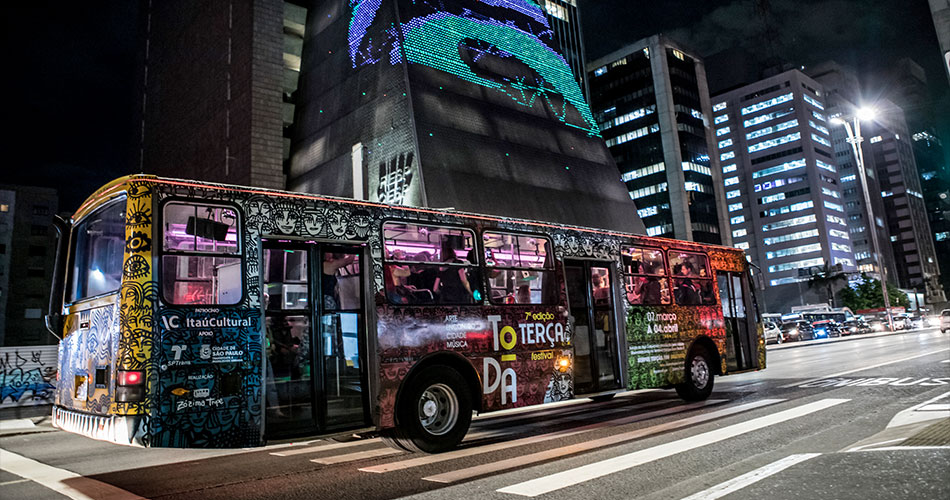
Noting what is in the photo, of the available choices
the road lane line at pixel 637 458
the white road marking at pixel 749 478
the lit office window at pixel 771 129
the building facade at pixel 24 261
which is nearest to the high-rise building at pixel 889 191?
the lit office window at pixel 771 129

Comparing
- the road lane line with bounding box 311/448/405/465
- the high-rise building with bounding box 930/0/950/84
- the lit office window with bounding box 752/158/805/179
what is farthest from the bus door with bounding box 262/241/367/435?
the lit office window with bounding box 752/158/805/179

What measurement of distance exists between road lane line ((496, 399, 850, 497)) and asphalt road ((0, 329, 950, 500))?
19mm

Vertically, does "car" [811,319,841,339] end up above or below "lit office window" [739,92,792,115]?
below

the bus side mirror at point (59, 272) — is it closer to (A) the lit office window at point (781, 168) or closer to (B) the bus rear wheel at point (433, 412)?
(B) the bus rear wheel at point (433, 412)

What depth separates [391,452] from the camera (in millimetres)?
7531

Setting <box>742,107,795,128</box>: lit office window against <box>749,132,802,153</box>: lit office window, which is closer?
<box>749,132,802,153</box>: lit office window

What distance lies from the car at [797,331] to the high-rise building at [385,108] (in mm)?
16936

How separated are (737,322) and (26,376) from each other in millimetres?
22235

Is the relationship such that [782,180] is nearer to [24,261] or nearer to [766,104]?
[766,104]

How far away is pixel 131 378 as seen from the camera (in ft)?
18.3

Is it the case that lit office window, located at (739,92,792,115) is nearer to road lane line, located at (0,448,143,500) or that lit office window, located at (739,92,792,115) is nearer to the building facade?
the building facade

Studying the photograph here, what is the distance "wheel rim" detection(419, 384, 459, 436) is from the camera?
7332 millimetres

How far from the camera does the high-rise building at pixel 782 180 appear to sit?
117 m

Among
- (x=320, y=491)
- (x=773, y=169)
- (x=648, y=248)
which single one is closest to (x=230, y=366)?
(x=320, y=491)
